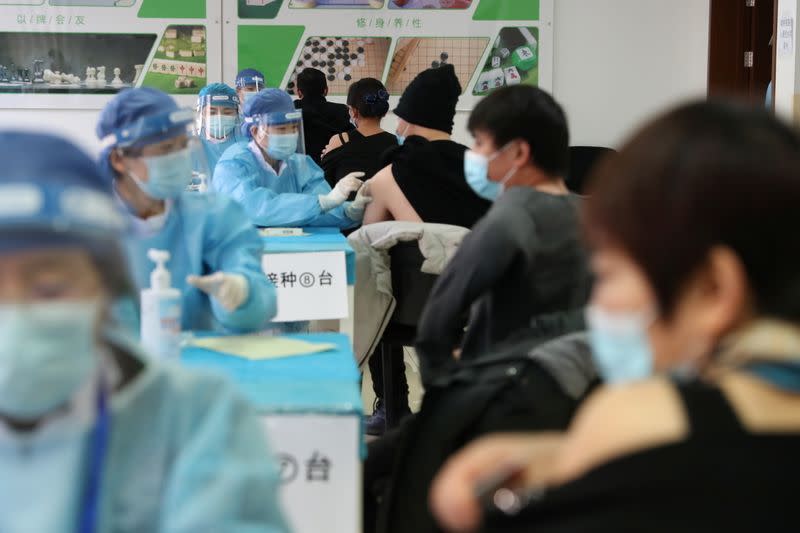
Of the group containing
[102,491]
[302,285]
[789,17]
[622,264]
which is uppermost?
[789,17]

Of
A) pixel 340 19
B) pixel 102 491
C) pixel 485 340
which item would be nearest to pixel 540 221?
pixel 485 340

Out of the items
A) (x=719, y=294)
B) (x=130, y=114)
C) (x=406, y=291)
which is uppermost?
(x=130, y=114)

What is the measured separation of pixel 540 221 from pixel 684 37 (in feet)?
16.2

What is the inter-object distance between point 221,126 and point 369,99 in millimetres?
749

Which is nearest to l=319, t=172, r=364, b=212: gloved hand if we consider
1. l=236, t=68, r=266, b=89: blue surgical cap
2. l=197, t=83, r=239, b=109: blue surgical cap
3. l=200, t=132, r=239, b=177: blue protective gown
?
l=200, t=132, r=239, b=177: blue protective gown

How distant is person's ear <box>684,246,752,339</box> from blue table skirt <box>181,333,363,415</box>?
2.82 feet

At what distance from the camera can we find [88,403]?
902 millimetres

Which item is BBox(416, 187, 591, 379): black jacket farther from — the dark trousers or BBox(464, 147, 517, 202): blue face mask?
the dark trousers

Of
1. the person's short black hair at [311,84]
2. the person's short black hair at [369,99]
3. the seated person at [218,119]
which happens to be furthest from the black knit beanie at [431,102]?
the person's short black hair at [311,84]

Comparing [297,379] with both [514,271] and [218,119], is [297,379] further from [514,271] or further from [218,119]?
[218,119]

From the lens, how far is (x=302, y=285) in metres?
3.29

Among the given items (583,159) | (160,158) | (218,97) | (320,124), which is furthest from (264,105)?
(583,159)

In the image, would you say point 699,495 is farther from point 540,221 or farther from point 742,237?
point 540,221

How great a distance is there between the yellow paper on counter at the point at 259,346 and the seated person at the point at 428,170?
1.51 meters
